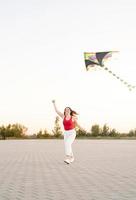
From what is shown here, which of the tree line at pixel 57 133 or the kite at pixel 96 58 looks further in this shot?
the tree line at pixel 57 133

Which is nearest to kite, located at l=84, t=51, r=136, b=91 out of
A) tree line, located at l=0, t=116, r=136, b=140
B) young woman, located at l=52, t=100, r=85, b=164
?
young woman, located at l=52, t=100, r=85, b=164

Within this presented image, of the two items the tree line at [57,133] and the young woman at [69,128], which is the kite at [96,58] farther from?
the tree line at [57,133]

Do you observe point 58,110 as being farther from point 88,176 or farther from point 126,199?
point 126,199

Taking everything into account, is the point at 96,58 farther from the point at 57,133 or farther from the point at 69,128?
the point at 57,133

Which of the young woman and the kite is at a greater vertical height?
the kite

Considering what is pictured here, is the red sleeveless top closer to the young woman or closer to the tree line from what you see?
the young woman

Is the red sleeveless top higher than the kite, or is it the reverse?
the kite

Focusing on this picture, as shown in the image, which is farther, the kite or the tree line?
the tree line

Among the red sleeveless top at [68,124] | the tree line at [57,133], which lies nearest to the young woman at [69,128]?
the red sleeveless top at [68,124]

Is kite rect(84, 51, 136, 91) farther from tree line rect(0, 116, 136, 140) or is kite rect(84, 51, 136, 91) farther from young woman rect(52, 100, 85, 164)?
tree line rect(0, 116, 136, 140)

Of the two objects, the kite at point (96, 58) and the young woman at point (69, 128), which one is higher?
the kite at point (96, 58)

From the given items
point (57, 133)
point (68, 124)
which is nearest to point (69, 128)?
point (68, 124)

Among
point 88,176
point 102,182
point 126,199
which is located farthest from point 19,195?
point 88,176

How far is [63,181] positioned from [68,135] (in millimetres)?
5969
